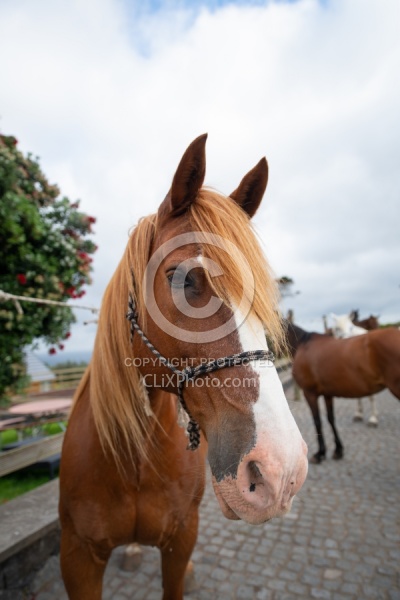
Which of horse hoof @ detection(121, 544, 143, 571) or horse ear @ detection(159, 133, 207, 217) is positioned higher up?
horse ear @ detection(159, 133, 207, 217)

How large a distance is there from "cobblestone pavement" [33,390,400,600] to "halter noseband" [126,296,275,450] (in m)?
2.34

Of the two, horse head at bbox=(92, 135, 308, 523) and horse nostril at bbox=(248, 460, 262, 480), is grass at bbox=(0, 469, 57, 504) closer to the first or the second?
horse head at bbox=(92, 135, 308, 523)

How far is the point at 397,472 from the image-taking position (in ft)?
16.3

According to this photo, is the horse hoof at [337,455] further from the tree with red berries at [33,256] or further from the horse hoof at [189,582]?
the tree with red berries at [33,256]

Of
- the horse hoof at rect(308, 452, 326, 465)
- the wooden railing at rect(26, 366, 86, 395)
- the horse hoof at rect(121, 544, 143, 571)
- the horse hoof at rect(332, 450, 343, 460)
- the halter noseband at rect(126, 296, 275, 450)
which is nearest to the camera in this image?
the halter noseband at rect(126, 296, 275, 450)

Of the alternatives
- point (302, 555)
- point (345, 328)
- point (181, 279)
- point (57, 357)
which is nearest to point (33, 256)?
point (181, 279)

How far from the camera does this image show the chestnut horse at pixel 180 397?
0.97 metres

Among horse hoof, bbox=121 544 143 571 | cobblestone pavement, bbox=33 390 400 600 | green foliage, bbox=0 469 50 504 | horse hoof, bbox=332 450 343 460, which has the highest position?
green foliage, bbox=0 469 50 504

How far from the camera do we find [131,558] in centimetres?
298

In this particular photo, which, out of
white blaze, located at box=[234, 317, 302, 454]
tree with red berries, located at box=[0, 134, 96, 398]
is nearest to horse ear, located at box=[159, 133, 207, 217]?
white blaze, located at box=[234, 317, 302, 454]

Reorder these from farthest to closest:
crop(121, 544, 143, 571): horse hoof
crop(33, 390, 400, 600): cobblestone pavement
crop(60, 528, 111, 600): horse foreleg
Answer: crop(121, 544, 143, 571): horse hoof, crop(33, 390, 400, 600): cobblestone pavement, crop(60, 528, 111, 600): horse foreleg

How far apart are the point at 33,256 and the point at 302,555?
14.1ft

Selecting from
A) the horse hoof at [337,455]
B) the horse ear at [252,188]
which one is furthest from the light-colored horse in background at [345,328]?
the horse ear at [252,188]

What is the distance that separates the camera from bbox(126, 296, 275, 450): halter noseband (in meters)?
1.05
